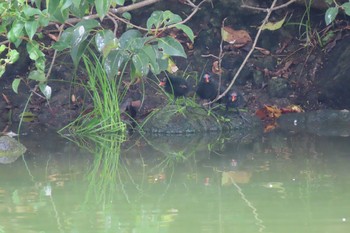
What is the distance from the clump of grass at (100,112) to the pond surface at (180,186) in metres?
0.63

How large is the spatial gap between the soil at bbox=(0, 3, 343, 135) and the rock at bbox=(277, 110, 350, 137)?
51cm

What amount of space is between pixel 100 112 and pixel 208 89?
126 cm

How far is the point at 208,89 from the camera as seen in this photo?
9.13 metres

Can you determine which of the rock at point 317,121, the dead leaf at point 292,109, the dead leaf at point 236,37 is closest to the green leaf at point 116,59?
the rock at point 317,121

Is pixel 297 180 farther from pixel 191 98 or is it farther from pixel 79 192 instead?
pixel 191 98

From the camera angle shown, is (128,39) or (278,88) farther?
(278,88)

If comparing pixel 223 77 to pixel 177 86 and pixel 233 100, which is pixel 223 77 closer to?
pixel 177 86

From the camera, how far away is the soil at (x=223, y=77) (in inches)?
371

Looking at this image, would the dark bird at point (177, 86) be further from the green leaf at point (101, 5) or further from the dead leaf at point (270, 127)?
the green leaf at point (101, 5)

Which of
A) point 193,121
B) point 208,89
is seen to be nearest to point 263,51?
point 208,89

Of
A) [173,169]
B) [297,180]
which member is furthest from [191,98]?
[297,180]

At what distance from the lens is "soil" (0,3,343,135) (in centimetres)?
943

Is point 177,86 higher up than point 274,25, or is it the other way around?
point 274,25

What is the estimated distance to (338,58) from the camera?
968cm
